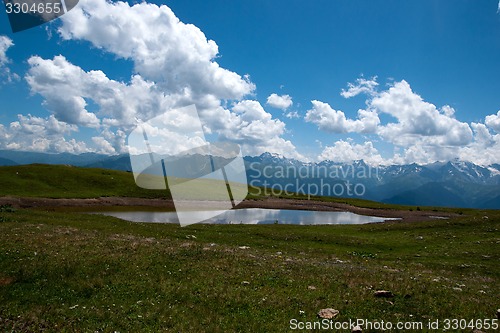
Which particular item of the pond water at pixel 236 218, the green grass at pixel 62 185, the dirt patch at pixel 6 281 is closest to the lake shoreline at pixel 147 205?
the green grass at pixel 62 185

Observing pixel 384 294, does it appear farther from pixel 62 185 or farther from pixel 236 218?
pixel 62 185

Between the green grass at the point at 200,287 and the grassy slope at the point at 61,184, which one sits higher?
the grassy slope at the point at 61,184

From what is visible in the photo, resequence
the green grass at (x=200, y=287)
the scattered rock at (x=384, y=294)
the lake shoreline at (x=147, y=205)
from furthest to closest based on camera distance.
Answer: the lake shoreline at (x=147, y=205) → the scattered rock at (x=384, y=294) → the green grass at (x=200, y=287)

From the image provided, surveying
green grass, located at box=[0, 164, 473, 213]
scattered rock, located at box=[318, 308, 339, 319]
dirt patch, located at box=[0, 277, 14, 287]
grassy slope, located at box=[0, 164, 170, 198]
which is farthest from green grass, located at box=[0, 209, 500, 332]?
green grass, located at box=[0, 164, 473, 213]

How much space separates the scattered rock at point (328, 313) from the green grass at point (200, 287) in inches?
13.5

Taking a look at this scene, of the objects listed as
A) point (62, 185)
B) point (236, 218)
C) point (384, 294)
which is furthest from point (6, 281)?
point (62, 185)

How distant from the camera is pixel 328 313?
14.8 metres

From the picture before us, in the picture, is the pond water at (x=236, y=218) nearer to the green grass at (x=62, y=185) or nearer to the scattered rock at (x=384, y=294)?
the green grass at (x=62, y=185)

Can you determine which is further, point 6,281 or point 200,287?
point 200,287

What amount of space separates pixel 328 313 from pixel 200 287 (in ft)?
24.7

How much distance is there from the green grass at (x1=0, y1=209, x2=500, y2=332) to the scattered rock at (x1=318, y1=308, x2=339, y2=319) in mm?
343

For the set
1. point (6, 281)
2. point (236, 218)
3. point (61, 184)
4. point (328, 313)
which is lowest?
point (236, 218)

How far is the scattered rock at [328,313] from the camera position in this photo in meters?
14.5

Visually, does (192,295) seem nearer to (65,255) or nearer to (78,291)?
(78,291)
